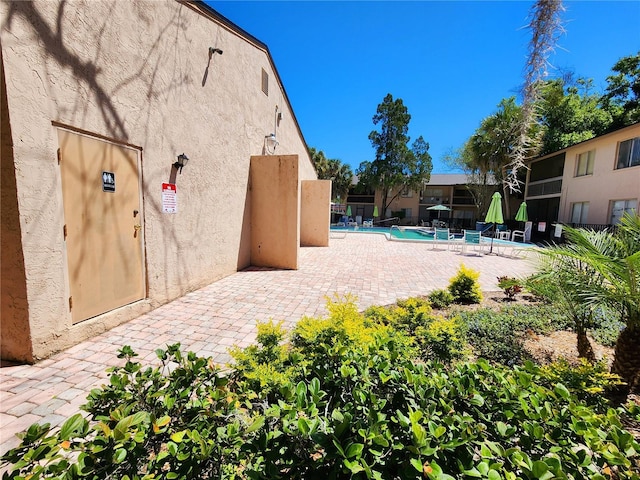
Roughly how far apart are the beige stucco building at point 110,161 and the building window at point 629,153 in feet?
57.9

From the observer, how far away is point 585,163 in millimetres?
15891

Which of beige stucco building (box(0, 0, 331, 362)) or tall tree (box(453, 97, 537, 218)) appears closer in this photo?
beige stucco building (box(0, 0, 331, 362))

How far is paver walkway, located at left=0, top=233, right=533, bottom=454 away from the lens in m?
2.45

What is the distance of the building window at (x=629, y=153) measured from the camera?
12641mm

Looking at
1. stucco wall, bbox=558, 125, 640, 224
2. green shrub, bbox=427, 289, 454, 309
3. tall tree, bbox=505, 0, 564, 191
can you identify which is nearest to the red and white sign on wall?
green shrub, bbox=427, 289, 454, 309

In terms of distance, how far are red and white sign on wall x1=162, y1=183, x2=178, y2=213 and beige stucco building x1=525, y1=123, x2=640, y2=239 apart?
16.9 meters

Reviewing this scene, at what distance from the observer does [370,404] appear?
51.0 inches

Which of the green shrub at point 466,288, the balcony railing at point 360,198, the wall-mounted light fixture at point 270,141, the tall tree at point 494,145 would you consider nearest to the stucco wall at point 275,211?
the wall-mounted light fixture at point 270,141

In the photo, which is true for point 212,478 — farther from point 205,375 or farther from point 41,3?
point 41,3

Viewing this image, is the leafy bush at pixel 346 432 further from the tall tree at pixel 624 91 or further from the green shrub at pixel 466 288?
the tall tree at pixel 624 91

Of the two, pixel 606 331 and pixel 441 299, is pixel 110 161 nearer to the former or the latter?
pixel 441 299

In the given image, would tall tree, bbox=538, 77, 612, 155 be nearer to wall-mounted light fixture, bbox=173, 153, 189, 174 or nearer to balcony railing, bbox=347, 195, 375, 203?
balcony railing, bbox=347, 195, 375, 203

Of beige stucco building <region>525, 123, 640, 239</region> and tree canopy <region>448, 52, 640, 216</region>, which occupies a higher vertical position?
tree canopy <region>448, 52, 640, 216</region>

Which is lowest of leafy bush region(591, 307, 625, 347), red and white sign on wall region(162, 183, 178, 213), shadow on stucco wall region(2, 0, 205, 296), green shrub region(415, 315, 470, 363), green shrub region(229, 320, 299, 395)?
leafy bush region(591, 307, 625, 347)
